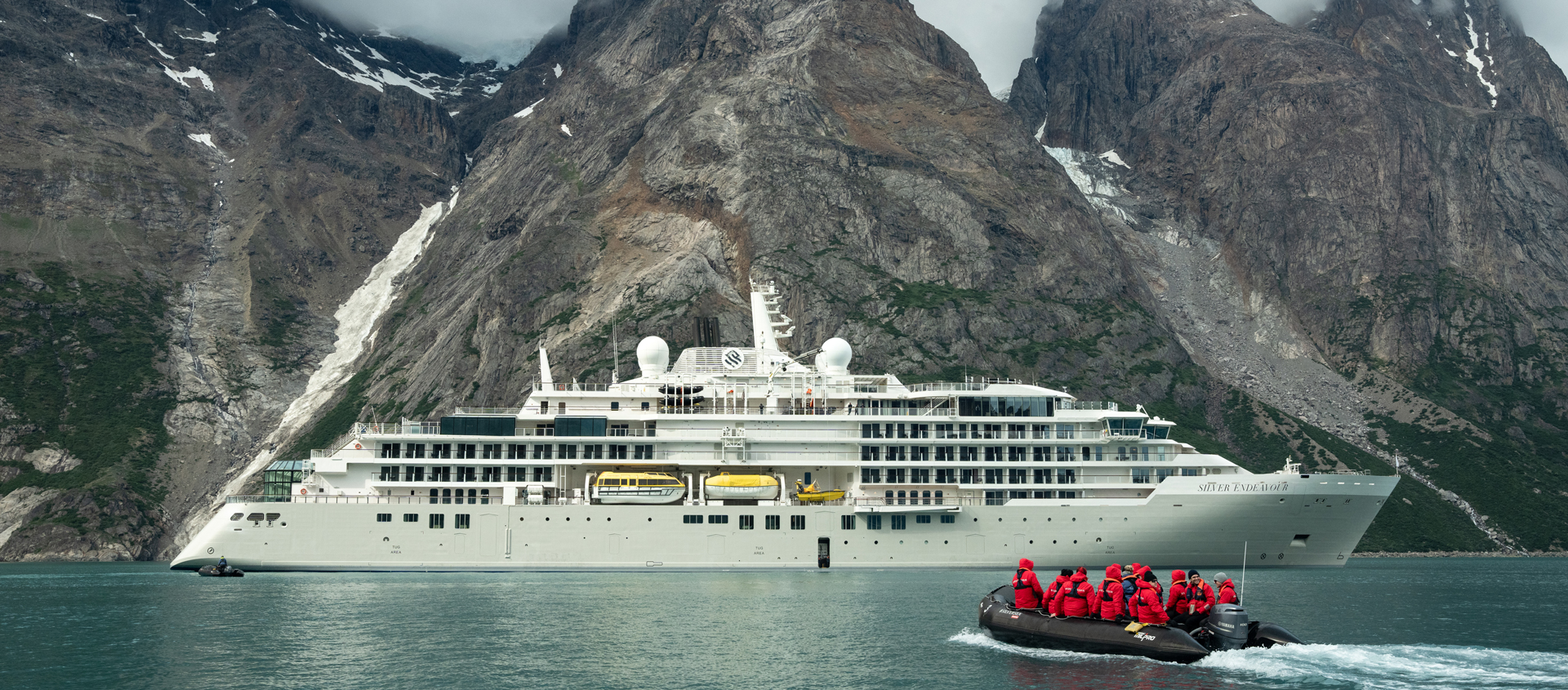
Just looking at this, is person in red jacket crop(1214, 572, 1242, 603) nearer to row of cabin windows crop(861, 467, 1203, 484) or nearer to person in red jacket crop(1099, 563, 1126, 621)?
person in red jacket crop(1099, 563, 1126, 621)

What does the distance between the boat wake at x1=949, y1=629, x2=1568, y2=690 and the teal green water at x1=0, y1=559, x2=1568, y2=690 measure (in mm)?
91

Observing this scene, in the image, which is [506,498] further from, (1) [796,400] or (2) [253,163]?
(2) [253,163]

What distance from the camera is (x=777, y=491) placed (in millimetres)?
65562

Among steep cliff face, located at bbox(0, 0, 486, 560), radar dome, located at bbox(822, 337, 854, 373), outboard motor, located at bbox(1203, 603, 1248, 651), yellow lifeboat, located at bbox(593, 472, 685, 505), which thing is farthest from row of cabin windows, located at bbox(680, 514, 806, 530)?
steep cliff face, located at bbox(0, 0, 486, 560)

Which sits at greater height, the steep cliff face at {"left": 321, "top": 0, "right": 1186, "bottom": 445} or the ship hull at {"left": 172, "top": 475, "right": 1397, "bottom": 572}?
the steep cliff face at {"left": 321, "top": 0, "right": 1186, "bottom": 445}

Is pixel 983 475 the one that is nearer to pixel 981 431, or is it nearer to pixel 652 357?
pixel 981 431

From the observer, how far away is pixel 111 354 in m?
149

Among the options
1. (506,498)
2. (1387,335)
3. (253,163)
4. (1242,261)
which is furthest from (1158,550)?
(253,163)

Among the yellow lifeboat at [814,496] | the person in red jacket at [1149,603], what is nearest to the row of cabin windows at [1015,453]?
the yellow lifeboat at [814,496]

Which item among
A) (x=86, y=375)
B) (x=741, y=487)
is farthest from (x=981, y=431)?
(x=86, y=375)

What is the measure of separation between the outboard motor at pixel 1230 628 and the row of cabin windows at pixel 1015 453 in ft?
103

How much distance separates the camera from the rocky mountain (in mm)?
133875

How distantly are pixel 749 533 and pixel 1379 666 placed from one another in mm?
35021

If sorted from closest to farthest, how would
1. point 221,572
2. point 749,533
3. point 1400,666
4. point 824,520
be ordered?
1. point 1400,666
2. point 221,572
3. point 749,533
4. point 824,520
